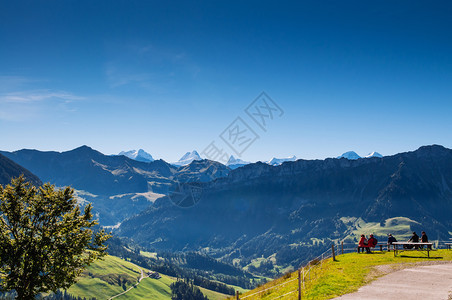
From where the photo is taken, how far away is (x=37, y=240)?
1356 inches

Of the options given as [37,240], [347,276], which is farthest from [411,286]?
[37,240]

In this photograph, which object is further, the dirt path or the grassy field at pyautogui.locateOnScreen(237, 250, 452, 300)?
the grassy field at pyautogui.locateOnScreen(237, 250, 452, 300)

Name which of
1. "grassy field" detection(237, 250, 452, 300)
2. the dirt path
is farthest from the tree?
the dirt path

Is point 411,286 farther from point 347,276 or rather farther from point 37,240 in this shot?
point 37,240

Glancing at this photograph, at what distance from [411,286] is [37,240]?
38.1 m

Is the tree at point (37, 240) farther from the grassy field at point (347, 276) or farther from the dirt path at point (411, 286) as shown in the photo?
the dirt path at point (411, 286)

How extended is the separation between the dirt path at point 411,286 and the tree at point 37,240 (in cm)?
3021

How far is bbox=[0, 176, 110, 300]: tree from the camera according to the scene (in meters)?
33.7

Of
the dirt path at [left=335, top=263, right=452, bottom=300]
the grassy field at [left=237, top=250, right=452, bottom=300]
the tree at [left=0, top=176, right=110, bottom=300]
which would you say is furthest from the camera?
the tree at [left=0, top=176, right=110, bottom=300]

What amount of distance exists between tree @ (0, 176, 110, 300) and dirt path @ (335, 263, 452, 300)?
30.2 m

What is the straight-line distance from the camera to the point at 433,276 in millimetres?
30609

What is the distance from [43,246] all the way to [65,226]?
316 cm

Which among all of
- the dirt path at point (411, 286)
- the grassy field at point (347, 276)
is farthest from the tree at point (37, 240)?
the dirt path at point (411, 286)

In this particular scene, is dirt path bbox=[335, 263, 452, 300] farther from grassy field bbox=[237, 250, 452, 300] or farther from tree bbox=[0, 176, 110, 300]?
tree bbox=[0, 176, 110, 300]
